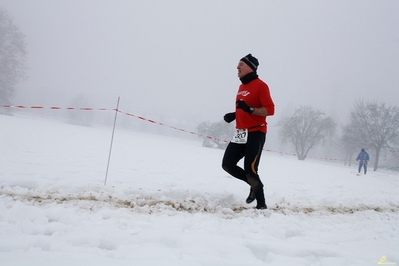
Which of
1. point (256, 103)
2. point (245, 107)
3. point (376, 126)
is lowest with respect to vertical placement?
point (245, 107)

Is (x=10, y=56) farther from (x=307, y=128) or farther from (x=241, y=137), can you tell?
(x=307, y=128)

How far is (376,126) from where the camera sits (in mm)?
32500

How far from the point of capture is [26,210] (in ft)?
8.16

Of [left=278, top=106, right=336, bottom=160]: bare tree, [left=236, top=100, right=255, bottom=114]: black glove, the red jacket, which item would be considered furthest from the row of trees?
[left=236, top=100, right=255, bottom=114]: black glove

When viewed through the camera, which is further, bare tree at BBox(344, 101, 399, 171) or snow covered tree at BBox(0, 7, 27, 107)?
bare tree at BBox(344, 101, 399, 171)

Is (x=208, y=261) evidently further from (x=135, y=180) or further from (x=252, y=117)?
(x=135, y=180)

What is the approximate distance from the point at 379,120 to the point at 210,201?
38996 millimetres

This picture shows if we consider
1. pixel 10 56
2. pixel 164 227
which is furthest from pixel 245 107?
pixel 10 56

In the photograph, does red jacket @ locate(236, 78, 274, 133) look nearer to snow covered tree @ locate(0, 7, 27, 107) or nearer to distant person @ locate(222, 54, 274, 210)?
distant person @ locate(222, 54, 274, 210)

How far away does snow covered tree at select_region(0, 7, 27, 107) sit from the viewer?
86.7 ft

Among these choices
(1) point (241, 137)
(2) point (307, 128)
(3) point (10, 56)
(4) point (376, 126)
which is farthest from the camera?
(2) point (307, 128)

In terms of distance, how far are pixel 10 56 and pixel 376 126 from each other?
48657mm

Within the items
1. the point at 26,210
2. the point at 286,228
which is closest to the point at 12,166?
the point at 26,210

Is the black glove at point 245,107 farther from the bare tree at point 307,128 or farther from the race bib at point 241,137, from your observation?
the bare tree at point 307,128
